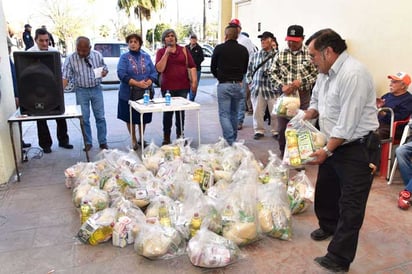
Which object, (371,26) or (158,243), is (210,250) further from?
(371,26)

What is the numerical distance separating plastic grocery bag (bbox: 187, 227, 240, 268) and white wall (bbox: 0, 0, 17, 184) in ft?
7.88

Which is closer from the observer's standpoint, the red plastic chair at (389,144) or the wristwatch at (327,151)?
the wristwatch at (327,151)

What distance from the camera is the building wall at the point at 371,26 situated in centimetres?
405

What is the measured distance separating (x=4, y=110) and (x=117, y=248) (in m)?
2.37

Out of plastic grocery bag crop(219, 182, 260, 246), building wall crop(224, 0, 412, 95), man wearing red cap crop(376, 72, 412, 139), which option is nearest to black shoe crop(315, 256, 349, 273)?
plastic grocery bag crop(219, 182, 260, 246)

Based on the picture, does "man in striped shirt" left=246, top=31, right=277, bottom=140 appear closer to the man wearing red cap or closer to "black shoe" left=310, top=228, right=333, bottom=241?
the man wearing red cap

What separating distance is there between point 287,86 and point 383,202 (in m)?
1.51

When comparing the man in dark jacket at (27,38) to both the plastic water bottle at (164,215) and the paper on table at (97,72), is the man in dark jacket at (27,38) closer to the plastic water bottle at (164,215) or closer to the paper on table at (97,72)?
the paper on table at (97,72)

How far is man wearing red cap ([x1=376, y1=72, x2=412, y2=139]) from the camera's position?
380cm

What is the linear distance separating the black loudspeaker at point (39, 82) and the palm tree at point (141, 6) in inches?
829

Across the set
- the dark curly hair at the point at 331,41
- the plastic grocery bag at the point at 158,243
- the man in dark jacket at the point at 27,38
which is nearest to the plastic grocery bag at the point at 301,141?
the dark curly hair at the point at 331,41

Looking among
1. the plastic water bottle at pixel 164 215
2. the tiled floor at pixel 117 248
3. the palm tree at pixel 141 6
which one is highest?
the palm tree at pixel 141 6

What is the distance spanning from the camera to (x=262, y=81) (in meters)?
5.21

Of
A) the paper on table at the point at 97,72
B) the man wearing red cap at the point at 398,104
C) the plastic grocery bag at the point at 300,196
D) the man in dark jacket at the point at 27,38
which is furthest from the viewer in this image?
the man in dark jacket at the point at 27,38
